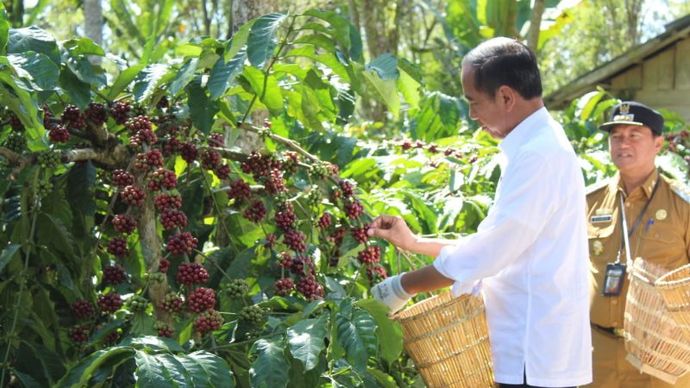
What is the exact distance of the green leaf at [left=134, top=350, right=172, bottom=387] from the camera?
7.87 feet

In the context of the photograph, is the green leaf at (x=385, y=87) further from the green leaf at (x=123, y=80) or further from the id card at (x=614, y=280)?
the id card at (x=614, y=280)

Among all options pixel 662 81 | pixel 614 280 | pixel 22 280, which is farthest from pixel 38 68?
pixel 662 81

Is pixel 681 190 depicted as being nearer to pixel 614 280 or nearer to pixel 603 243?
pixel 603 243

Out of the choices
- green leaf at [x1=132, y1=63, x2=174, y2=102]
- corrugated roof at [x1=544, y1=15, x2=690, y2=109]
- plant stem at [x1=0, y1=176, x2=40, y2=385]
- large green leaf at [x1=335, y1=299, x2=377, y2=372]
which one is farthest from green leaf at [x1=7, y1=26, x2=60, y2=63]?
corrugated roof at [x1=544, y1=15, x2=690, y2=109]

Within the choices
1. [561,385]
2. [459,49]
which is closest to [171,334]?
[561,385]

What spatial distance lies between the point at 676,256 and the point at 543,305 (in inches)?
55.8

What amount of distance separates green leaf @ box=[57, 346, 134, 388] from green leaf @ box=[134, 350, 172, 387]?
0.23 feet

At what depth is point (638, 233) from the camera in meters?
3.93

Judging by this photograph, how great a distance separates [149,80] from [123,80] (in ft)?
0.51

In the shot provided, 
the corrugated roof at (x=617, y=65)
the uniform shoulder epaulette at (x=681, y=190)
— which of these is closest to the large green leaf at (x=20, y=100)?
the uniform shoulder epaulette at (x=681, y=190)

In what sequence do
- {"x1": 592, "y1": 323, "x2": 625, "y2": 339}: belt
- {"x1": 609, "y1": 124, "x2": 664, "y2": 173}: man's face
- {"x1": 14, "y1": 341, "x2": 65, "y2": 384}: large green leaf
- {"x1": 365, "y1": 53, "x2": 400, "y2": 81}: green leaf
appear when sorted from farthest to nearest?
{"x1": 609, "y1": 124, "x2": 664, "y2": 173}: man's face → {"x1": 592, "y1": 323, "x2": 625, "y2": 339}: belt → {"x1": 365, "y1": 53, "x2": 400, "y2": 81}: green leaf → {"x1": 14, "y1": 341, "x2": 65, "y2": 384}: large green leaf

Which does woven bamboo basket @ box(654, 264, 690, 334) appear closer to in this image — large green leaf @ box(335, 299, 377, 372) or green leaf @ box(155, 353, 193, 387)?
large green leaf @ box(335, 299, 377, 372)

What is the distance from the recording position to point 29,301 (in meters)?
3.13

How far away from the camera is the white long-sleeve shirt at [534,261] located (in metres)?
2.58
